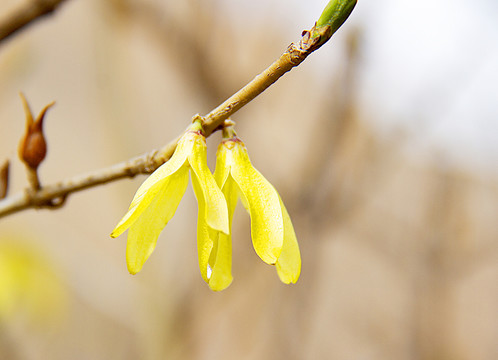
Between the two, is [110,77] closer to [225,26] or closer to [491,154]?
[225,26]

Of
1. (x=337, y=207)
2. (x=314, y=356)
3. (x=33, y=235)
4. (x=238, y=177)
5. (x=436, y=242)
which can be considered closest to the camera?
(x=238, y=177)

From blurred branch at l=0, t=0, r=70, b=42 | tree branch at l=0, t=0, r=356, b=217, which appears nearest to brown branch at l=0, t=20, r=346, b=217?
tree branch at l=0, t=0, r=356, b=217

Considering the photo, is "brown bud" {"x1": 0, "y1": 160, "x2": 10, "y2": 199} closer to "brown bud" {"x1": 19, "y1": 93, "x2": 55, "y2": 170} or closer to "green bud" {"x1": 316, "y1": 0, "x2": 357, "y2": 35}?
"brown bud" {"x1": 19, "y1": 93, "x2": 55, "y2": 170}

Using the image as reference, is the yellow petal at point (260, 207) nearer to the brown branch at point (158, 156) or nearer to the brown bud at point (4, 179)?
the brown branch at point (158, 156)

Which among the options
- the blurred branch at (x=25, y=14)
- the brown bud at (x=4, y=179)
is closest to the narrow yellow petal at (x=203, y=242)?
the brown bud at (x=4, y=179)

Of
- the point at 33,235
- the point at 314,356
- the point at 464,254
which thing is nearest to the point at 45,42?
the point at 33,235
